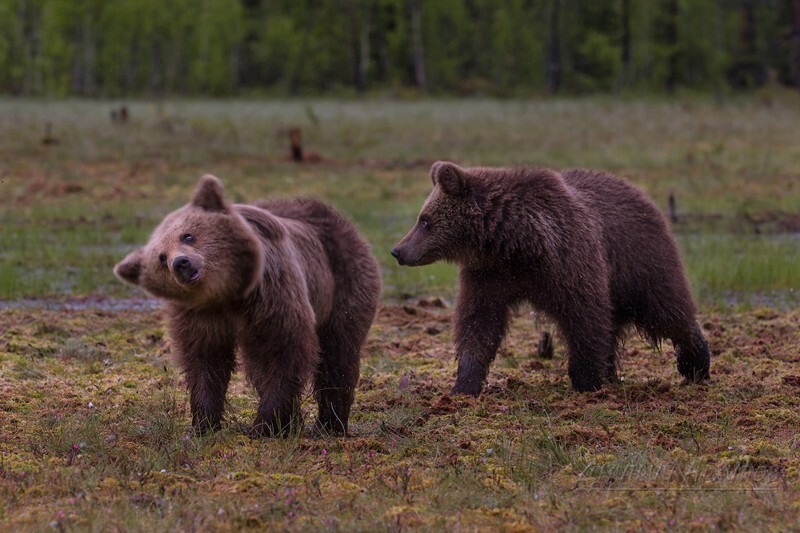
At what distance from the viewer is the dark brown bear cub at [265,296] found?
577 cm

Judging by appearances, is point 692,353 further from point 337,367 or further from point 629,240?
point 337,367

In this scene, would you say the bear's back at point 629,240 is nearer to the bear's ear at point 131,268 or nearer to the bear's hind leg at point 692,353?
the bear's hind leg at point 692,353

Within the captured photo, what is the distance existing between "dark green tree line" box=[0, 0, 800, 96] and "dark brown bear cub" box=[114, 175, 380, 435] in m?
51.8

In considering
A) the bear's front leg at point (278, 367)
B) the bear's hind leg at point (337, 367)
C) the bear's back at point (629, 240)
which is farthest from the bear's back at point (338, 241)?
the bear's back at point (629, 240)

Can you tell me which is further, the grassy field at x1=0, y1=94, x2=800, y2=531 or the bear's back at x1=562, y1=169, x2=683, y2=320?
the bear's back at x1=562, y1=169, x2=683, y2=320

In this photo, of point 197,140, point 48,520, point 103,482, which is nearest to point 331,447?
point 103,482

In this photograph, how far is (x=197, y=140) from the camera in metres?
27.3

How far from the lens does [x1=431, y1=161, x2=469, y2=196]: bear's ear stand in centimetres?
781

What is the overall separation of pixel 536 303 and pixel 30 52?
60.1 meters

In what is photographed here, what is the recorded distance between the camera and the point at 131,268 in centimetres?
589

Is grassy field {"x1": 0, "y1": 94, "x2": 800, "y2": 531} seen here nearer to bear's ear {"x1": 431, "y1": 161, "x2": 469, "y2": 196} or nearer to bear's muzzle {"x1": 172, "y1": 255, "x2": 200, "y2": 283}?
bear's muzzle {"x1": 172, "y1": 255, "x2": 200, "y2": 283}

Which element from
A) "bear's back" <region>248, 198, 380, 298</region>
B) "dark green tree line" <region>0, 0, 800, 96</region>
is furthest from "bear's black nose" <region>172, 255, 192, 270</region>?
"dark green tree line" <region>0, 0, 800, 96</region>

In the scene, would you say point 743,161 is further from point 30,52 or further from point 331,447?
point 30,52

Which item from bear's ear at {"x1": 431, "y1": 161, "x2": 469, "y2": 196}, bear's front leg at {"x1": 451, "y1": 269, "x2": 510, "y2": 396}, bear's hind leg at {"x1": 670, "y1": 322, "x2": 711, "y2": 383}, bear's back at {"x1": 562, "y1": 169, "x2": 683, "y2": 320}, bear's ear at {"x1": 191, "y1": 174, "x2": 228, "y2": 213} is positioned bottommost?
bear's hind leg at {"x1": 670, "y1": 322, "x2": 711, "y2": 383}
